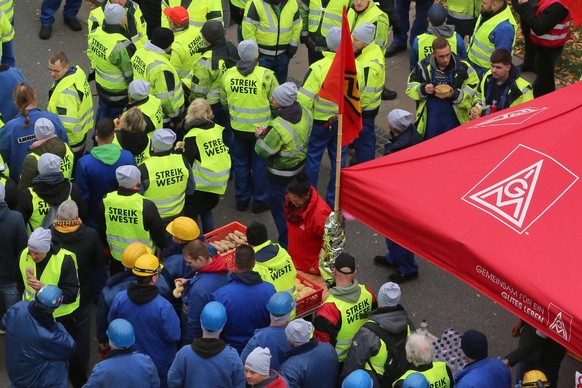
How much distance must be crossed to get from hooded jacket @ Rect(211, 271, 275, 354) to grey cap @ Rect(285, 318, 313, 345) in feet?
2.11

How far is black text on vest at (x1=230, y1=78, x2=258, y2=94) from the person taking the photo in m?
10.6

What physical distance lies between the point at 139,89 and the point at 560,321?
5.58 meters

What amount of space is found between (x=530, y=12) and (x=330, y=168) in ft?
10.4

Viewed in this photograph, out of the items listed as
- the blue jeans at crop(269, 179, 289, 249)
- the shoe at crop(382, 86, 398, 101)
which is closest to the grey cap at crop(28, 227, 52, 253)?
the blue jeans at crop(269, 179, 289, 249)

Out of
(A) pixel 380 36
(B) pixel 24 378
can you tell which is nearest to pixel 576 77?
(A) pixel 380 36

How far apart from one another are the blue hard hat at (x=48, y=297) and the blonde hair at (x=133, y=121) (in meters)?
2.70

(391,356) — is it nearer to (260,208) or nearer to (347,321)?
(347,321)

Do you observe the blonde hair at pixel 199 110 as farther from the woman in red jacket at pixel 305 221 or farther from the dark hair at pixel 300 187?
the dark hair at pixel 300 187

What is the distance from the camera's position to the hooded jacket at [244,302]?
7.95 meters

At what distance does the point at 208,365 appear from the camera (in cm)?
721

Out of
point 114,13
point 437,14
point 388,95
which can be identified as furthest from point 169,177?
point 388,95

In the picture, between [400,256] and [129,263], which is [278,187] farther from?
[129,263]

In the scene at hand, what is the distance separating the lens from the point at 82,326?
8766mm

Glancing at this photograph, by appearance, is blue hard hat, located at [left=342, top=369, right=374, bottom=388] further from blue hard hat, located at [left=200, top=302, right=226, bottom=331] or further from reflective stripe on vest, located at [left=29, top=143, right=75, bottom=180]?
reflective stripe on vest, located at [left=29, top=143, right=75, bottom=180]
